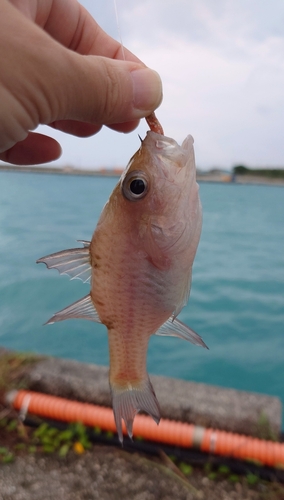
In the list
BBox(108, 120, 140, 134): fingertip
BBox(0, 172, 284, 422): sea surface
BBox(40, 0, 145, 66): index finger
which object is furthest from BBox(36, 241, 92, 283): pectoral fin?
BBox(0, 172, 284, 422): sea surface

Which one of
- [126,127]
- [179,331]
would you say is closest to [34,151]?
[126,127]

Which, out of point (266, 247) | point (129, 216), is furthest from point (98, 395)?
point (266, 247)

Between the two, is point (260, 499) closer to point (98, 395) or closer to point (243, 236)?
point (98, 395)

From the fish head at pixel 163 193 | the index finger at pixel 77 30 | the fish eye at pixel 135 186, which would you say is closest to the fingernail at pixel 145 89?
the fish head at pixel 163 193

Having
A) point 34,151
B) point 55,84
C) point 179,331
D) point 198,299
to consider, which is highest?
point 55,84

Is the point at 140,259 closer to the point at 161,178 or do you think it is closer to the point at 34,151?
the point at 161,178

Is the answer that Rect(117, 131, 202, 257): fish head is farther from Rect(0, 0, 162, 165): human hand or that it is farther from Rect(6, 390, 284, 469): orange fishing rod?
Rect(6, 390, 284, 469): orange fishing rod
